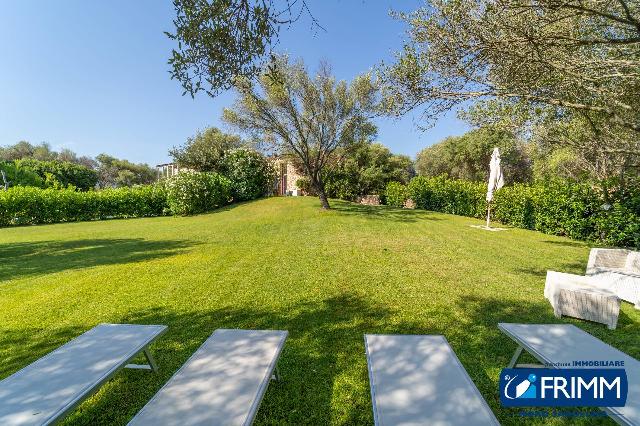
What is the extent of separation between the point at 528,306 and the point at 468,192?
44.6 feet

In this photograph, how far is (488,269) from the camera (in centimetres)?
768

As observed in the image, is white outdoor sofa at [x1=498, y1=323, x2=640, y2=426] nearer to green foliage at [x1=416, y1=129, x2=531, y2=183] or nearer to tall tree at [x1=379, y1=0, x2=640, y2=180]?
tall tree at [x1=379, y1=0, x2=640, y2=180]

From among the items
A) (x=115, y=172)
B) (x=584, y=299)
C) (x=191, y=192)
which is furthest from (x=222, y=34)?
(x=115, y=172)

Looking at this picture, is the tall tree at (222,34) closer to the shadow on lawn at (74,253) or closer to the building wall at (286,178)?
the shadow on lawn at (74,253)

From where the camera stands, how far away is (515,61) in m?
5.42

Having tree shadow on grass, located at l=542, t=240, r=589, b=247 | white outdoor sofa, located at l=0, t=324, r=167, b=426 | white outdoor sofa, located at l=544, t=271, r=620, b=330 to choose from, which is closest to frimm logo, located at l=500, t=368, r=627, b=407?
white outdoor sofa, located at l=544, t=271, r=620, b=330

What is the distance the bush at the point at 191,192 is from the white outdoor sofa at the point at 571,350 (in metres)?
19.3

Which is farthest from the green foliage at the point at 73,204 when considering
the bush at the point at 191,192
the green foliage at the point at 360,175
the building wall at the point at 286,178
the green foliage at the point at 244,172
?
the green foliage at the point at 360,175

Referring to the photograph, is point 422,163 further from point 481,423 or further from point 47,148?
point 47,148

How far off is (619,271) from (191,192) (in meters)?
19.7

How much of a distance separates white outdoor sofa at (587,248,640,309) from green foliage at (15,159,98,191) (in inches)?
1901

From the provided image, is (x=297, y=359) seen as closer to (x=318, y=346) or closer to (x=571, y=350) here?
(x=318, y=346)

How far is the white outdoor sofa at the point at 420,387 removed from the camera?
6.82 feet

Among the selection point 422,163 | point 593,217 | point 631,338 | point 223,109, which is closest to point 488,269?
point 631,338
